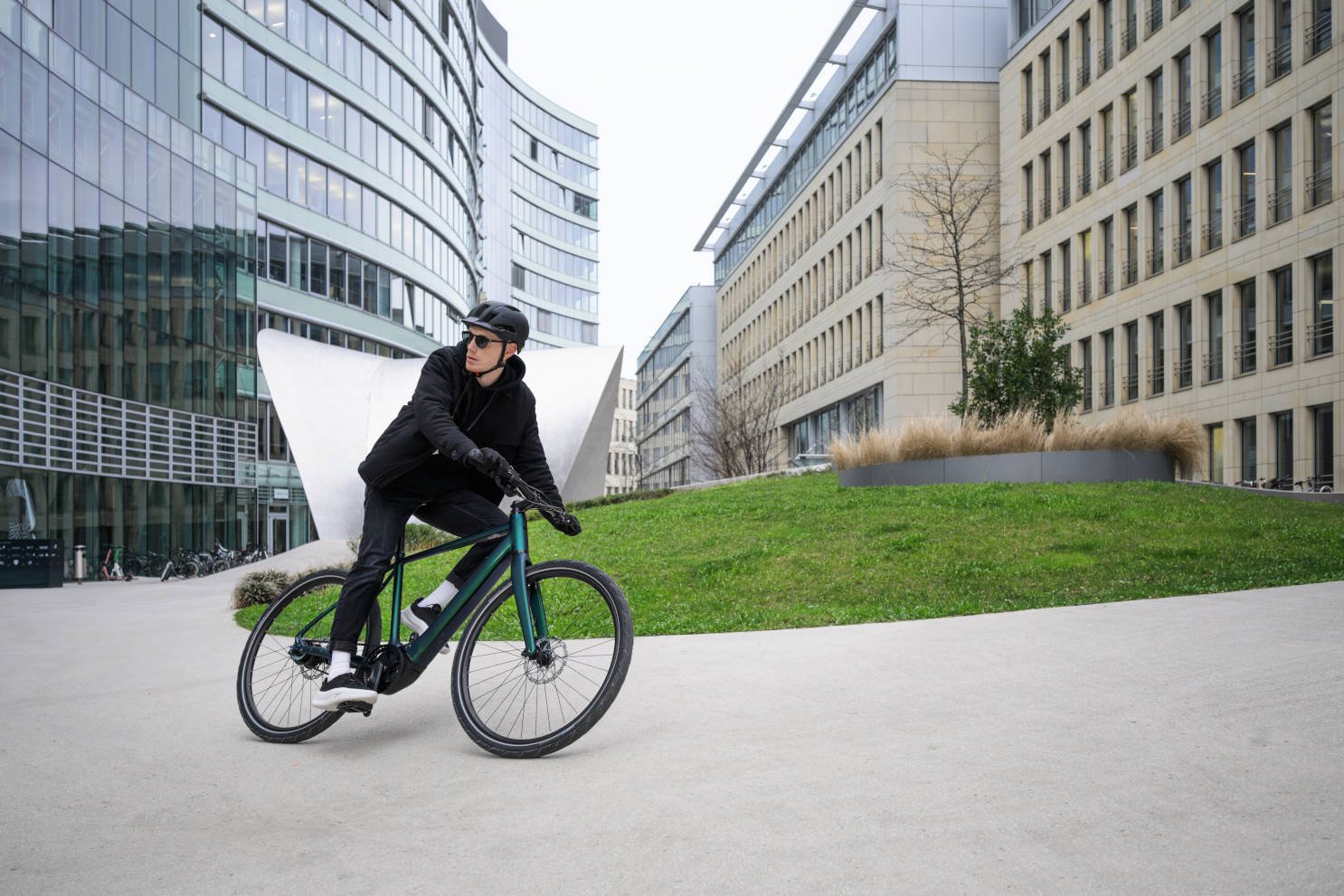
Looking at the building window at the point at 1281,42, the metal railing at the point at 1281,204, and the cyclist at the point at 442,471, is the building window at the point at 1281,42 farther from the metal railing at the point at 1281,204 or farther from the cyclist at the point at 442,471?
the cyclist at the point at 442,471

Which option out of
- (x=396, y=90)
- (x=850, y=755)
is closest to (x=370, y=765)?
(x=850, y=755)

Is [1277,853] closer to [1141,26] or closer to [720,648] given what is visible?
[720,648]

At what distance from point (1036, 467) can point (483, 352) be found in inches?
570

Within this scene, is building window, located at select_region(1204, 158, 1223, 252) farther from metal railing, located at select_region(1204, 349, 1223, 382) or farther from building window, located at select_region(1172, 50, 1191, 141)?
metal railing, located at select_region(1204, 349, 1223, 382)

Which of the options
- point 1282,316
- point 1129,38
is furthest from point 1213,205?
point 1129,38

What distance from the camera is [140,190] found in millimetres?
30047

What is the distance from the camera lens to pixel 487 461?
15.4 ft

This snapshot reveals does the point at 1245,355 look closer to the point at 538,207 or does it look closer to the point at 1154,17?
the point at 1154,17

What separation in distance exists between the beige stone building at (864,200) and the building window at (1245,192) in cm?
1253

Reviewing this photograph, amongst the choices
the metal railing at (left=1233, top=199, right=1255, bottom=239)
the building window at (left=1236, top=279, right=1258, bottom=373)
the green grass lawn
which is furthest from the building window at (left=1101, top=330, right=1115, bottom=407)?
the green grass lawn

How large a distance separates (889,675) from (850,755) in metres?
1.90

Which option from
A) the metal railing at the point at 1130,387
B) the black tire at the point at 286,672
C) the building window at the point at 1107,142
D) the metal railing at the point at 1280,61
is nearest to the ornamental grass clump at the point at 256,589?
the black tire at the point at 286,672

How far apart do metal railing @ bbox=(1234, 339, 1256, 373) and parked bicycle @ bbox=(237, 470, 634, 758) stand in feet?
101

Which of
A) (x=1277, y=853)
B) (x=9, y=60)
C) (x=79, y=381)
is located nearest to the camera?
(x=1277, y=853)
